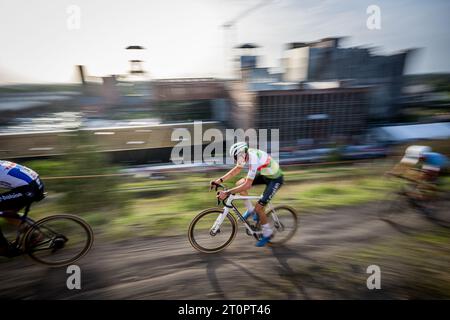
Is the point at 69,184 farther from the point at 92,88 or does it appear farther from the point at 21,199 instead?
the point at 92,88

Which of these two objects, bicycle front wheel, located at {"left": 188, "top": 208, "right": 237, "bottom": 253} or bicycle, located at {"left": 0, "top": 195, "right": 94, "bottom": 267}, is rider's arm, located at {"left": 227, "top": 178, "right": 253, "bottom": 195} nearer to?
bicycle front wheel, located at {"left": 188, "top": 208, "right": 237, "bottom": 253}

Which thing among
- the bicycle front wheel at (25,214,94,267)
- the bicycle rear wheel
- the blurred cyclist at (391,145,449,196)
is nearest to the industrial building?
the blurred cyclist at (391,145,449,196)

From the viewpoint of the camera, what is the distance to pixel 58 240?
4.11 meters

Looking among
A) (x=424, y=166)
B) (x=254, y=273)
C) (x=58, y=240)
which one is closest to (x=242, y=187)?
(x=254, y=273)

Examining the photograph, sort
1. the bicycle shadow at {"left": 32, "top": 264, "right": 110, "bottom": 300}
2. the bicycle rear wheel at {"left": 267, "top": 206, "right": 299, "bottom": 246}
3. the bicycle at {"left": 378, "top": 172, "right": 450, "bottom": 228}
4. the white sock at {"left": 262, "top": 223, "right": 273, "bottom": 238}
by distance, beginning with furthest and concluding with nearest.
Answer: the bicycle at {"left": 378, "top": 172, "right": 450, "bottom": 228}, the bicycle rear wheel at {"left": 267, "top": 206, "right": 299, "bottom": 246}, the white sock at {"left": 262, "top": 223, "right": 273, "bottom": 238}, the bicycle shadow at {"left": 32, "top": 264, "right": 110, "bottom": 300}

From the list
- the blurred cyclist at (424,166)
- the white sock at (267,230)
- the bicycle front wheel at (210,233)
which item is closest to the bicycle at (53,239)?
the bicycle front wheel at (210,233)

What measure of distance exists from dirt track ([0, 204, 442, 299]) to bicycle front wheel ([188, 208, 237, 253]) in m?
0.14

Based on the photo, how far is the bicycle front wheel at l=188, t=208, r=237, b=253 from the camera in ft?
14.1

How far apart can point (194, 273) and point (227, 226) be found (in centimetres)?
89

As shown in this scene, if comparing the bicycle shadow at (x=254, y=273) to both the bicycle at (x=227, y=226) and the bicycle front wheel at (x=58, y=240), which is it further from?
the bicycle front wheel at (x=58, y=240)

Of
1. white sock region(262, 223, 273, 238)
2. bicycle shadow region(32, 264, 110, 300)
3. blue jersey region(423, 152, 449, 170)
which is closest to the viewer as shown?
bicycle shadow region(32, 264, 110, 300)

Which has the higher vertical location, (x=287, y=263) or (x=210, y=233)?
(x=210, y=233)

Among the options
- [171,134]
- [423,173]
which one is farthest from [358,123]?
[423,173]

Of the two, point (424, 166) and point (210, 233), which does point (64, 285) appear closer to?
point (210, 233)
